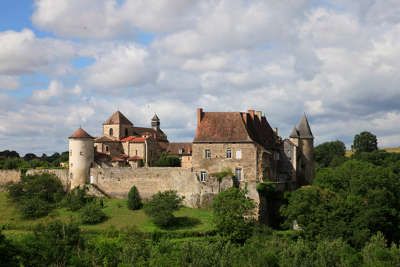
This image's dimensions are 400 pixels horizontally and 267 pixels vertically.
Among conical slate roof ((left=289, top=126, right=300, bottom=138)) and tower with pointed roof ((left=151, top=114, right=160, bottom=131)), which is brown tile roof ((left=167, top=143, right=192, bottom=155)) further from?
conical slate roof ((left=289, top=126, right=300, bottom=138))

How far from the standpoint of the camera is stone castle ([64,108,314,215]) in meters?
53.6

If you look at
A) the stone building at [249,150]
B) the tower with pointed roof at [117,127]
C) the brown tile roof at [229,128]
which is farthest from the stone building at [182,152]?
the brown tile roof at [229,128]

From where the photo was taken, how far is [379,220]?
48875 mm

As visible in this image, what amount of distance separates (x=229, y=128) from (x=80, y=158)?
2092 centimetres

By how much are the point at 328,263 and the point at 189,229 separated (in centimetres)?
1530

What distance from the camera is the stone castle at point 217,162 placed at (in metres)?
53.6

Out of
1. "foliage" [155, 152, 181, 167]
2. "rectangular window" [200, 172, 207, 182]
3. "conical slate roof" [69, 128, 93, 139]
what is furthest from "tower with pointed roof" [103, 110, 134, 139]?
"rectangular window" [200, 172, 207, 182]

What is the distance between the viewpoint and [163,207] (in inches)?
1987

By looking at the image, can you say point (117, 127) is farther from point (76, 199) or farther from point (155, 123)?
point (76, 199)

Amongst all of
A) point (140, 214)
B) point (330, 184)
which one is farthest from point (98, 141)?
point (330, 184)

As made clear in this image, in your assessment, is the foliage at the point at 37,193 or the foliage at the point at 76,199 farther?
the foliage at the point at 76,199

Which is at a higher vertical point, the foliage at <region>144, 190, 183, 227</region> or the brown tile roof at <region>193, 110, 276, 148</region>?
the brown tile roof at <region>193, 110, 276, 148</region>

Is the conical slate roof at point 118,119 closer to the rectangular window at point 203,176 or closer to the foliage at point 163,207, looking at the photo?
the foliage at point 163,207

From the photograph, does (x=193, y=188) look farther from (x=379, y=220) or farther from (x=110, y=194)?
(x=379, y=220)
